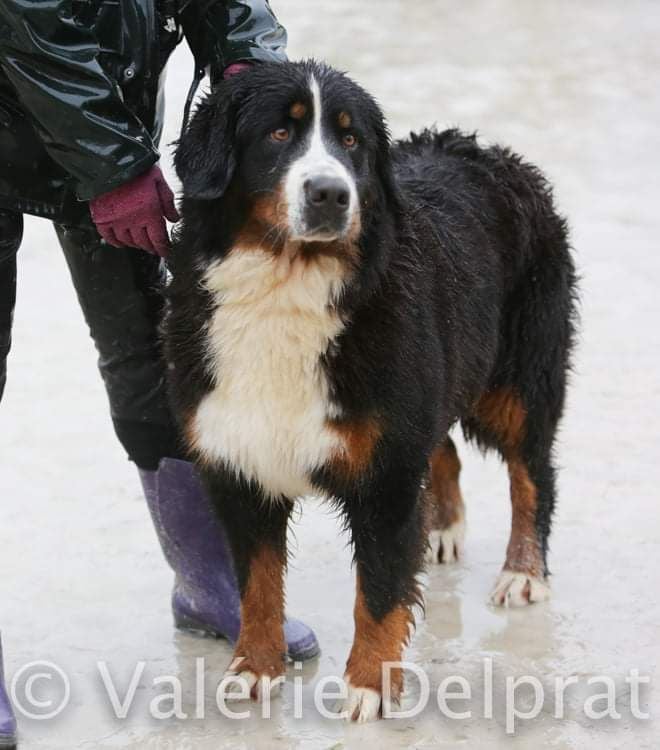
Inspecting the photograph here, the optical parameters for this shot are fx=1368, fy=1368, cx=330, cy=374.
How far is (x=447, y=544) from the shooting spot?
473 centimetres

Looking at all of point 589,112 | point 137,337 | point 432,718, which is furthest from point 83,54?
point 589,112

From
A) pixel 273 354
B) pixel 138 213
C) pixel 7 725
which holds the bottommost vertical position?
pixel 7 725

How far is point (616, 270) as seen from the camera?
757 cm

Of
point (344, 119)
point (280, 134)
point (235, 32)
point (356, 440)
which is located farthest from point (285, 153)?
A: point (356, 440)

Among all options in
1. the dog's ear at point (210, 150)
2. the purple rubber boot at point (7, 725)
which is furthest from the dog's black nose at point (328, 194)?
the purple rubber boot at point (7, 725)

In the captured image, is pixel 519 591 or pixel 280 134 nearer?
pixel 280 134

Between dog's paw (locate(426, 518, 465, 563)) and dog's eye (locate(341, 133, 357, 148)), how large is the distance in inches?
64.2

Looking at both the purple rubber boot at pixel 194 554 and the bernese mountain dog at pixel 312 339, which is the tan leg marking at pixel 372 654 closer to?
A: the bernese mountain dog at pixel 312 339

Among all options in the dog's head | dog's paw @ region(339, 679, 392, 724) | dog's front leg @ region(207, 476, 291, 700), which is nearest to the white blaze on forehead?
the dog's head

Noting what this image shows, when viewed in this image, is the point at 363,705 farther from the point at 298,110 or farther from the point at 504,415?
the point at 298,110

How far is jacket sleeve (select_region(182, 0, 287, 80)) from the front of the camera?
12.3 feet

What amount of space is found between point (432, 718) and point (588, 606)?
877 mm

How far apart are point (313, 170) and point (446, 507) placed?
183 cm

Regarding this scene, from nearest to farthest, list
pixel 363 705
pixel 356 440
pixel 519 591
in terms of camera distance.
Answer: pixel 356 440
pixel 363 705
pixel 519 591
